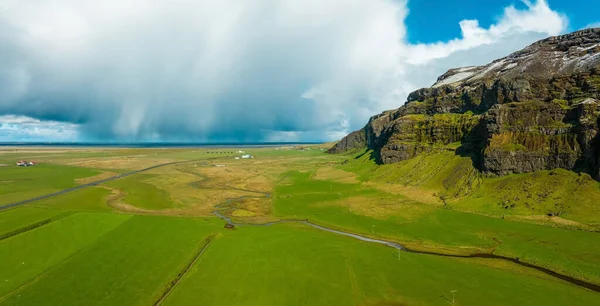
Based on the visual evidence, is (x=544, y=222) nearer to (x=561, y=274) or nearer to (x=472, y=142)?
(x=561, y=274)

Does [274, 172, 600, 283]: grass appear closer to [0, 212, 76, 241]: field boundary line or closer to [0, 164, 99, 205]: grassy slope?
[0, 212, 76, 241]: field boundary line

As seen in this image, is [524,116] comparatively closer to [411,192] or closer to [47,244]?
[411,192]

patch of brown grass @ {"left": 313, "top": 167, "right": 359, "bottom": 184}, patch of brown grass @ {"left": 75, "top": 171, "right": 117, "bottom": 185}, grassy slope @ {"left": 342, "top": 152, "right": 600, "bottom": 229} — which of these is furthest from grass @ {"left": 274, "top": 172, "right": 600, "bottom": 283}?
patch of brown grass @ {"left": 75, "top": 171, "right": 117, "bottom": 185}

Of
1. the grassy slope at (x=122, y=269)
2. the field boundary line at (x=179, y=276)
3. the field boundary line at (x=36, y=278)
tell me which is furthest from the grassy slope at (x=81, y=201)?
the field boundary line at (x=179, y=276)

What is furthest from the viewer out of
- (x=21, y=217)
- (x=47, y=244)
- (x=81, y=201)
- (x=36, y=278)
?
(x=81, y=201)

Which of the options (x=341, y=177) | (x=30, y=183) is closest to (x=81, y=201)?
(x=30, y=183)

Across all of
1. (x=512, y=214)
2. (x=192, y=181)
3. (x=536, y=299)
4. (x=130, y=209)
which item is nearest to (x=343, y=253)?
(x=536, y=299)

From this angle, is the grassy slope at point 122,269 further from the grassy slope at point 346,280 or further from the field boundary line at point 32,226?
the field boundary line at point 32,226
